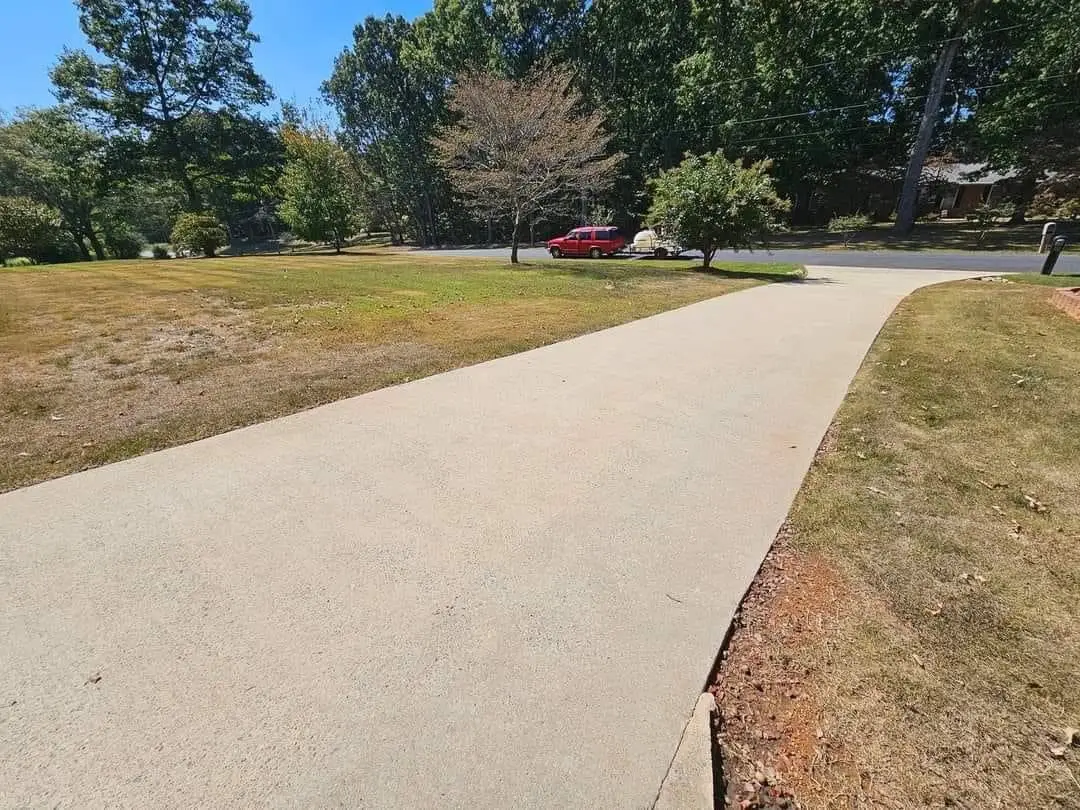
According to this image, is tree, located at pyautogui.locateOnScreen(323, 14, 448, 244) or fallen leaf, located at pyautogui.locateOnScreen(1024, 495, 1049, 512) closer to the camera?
fallen leaf, located at pyautogui.locateOnScreen(1024, 495, 1049, 512)

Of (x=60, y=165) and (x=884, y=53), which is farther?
(x=60, y=165)

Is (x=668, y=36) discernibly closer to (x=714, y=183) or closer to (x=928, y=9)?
(x=928, y=9)

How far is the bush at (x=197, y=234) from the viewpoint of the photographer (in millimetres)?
25547

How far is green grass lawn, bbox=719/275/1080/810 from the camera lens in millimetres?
1495

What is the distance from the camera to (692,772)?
147 cm

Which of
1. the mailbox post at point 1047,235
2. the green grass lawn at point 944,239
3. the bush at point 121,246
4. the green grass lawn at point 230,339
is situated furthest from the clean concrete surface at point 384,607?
the bush at point 121,246

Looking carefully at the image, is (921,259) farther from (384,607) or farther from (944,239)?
(384,607)

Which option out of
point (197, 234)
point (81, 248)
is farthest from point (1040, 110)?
point (81, 248)

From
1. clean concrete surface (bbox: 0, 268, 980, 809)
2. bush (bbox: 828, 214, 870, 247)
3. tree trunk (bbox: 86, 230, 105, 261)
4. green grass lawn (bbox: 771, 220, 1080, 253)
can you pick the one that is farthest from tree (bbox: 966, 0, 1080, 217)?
tree trunk (bbox: 86, 230, 105, 261)

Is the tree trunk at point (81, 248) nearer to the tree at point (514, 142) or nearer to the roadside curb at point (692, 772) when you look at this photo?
the tree at point (514, 142)

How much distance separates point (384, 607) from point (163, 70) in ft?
145

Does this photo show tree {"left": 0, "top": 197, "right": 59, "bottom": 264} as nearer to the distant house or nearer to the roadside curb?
the roadside curb

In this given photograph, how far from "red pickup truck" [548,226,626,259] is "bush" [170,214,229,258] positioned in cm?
1988

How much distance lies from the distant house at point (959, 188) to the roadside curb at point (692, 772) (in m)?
42.5
